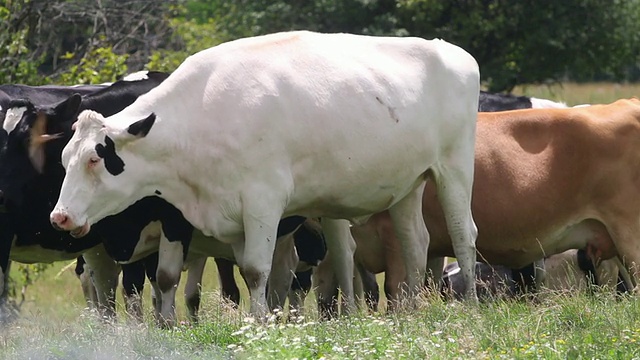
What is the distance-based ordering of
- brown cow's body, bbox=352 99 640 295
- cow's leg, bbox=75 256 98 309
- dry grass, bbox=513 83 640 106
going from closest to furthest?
brown cow's body, bbox=352 99 640 295
cow's leg, bbox=75 256 98 309
dry grass, bbox=513 83 640 106

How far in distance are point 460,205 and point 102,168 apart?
3.20m

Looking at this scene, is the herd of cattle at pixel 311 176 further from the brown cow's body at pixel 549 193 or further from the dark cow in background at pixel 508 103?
the dark cow in background at pixel 508 103

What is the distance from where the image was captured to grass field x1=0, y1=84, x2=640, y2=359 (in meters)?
8.39

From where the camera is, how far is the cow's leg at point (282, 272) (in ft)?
42.8

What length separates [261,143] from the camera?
1044 centimetres

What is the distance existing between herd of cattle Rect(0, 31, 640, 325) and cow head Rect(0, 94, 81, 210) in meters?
0.01

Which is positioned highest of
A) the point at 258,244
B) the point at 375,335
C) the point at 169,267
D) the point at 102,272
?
the point at 375,335

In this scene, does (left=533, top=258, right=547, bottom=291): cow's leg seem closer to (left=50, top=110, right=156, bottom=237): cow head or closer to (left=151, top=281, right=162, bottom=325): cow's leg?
(left=151, top=281, right=162, bottom=325): cow's leg

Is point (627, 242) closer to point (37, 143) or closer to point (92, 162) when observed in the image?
point (92, 162)

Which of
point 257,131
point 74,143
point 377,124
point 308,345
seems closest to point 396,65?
point 377,124

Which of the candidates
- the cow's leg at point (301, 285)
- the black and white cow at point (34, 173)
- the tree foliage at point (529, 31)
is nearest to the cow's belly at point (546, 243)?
the cow's leg at point (301, 285)

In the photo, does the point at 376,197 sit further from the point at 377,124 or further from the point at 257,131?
the point at 257,131

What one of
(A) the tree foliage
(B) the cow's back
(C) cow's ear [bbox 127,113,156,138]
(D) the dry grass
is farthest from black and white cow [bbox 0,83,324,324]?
(D) the dry grass

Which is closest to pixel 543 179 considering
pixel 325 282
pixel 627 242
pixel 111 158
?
pixel 627 242
